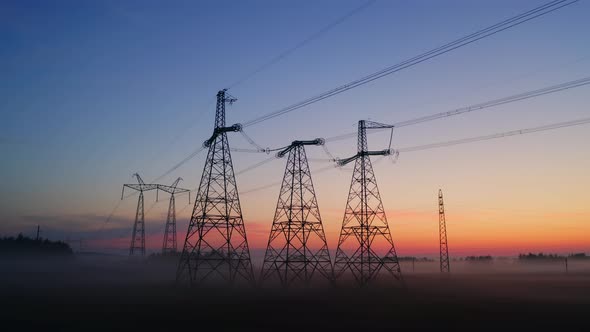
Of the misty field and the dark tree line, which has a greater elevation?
the dark tree line

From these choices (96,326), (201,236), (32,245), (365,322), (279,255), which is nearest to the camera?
(96,326)

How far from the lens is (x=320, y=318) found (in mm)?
37562

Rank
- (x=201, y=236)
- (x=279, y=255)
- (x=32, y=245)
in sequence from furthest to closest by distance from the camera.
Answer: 1. (x=32, y=245)
2. (x=279, y=255)
3. (x=201, y=236)

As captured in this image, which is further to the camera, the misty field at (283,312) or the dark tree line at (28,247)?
the dark tree line at (28,247)

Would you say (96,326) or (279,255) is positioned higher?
(279,255)

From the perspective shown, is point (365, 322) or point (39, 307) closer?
point (365, 322)

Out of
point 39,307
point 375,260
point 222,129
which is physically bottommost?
point 39,307

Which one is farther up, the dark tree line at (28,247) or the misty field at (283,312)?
the dark tree line at (28,247)

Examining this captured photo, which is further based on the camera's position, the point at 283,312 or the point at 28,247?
the point at 28,247

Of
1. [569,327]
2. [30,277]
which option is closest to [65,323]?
[569,327]

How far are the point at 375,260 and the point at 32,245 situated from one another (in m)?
157

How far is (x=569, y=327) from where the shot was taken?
3459cm

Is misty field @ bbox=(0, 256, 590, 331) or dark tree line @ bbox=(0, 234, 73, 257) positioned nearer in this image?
misty field @ bbox=(0, 256, 590, 331)

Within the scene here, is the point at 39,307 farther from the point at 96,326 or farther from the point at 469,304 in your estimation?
the point at 469,304
